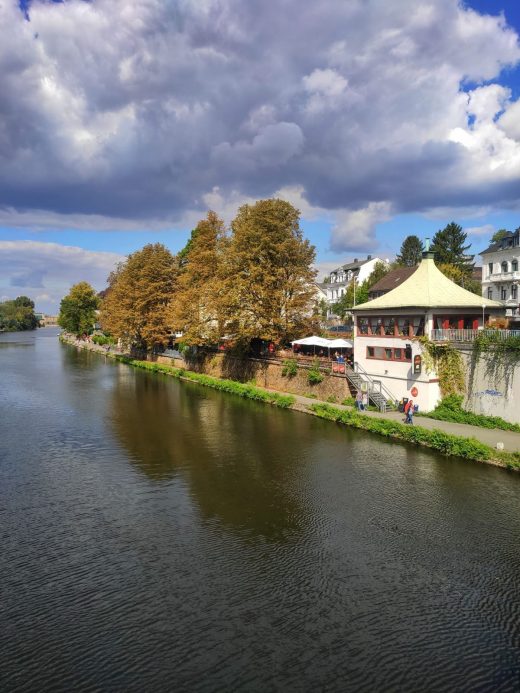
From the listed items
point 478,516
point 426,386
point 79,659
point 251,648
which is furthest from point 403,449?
point 79,659

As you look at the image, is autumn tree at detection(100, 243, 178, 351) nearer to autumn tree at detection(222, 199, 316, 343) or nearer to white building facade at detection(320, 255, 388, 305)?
autumn tree at detection(222, 199, 316, 343)

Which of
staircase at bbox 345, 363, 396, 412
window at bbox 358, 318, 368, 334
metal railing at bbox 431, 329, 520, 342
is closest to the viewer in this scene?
metal railing at bbox 431, 329, 520, 342

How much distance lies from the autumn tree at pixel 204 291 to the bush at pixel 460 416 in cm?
2281

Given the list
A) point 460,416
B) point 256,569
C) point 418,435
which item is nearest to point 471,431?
point 460,416

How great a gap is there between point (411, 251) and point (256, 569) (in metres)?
91.0

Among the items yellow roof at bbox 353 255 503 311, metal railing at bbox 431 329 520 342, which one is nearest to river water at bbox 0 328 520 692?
metal railing at bbox 431 329 520 342

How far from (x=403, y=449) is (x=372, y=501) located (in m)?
8.21

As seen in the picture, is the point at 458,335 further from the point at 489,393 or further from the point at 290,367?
the point at 290,367

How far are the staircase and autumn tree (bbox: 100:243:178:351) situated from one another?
34748 mm

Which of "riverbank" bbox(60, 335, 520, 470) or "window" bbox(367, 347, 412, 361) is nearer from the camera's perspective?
"riverbank" bbox(60, 335, 520, 470)

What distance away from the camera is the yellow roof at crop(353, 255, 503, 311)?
115ft

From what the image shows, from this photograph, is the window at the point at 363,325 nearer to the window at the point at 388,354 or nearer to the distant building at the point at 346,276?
the window at the point at 388,354

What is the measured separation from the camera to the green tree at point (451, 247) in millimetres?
78812

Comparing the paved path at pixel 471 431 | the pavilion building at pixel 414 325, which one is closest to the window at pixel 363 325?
the pavilion building at pixel 414 325
